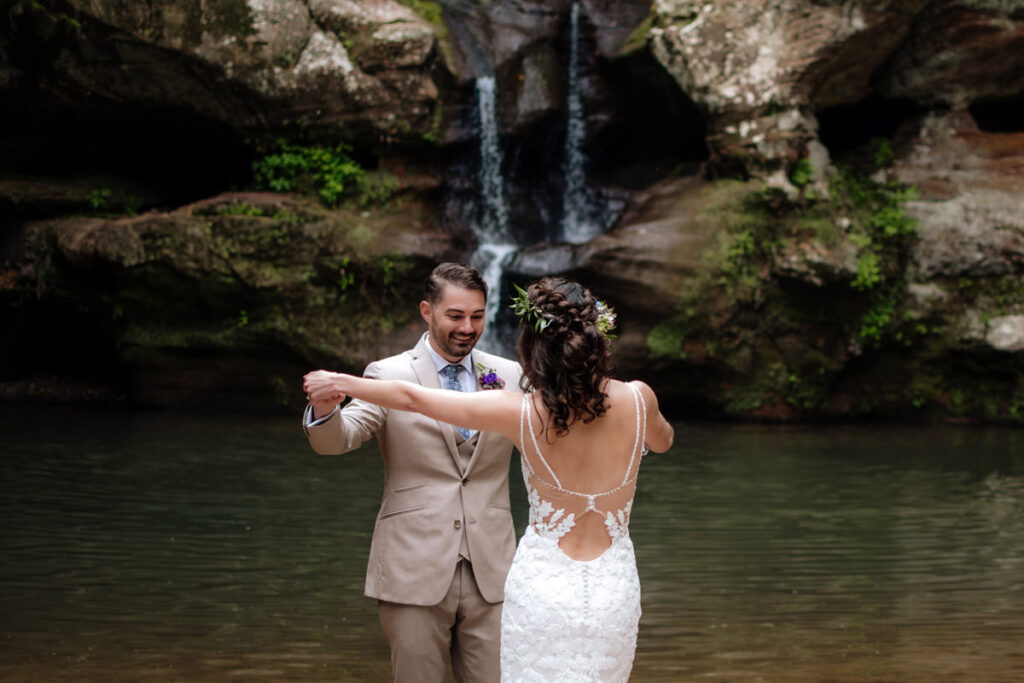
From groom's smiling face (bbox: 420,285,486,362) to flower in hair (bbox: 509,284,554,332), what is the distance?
31cm

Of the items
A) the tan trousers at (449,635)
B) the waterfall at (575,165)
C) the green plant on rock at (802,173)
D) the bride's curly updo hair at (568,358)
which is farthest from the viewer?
the waterfall at (575,165)

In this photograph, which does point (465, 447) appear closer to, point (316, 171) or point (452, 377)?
point (452, 377)

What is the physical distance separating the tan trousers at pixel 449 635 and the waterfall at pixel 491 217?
10565 mm

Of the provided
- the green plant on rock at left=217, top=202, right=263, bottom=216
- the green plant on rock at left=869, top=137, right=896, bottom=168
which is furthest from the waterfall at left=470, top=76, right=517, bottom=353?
the green plant on rock at left=869, top=137, right=896, bottom=168

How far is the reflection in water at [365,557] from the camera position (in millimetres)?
4824

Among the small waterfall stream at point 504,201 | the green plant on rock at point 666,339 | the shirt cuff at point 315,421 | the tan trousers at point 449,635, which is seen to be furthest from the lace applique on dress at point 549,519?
the small waterfall stream at point 504,201

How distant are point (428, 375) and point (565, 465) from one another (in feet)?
2.07

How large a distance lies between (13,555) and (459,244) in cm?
829

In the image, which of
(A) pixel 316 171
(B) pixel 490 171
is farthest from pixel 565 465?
(B) pixel 490 171

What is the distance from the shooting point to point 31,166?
570 inches

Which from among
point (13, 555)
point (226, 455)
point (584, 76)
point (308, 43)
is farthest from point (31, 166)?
point (13, 555)

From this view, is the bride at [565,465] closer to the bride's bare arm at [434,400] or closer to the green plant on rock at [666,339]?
the bride's bare arm at [434,400]

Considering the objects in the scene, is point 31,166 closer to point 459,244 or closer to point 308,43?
point 308,43

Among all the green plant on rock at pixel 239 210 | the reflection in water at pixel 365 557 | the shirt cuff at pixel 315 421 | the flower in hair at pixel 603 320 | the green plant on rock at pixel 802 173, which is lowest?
the reflection in water at pixel 365 557
